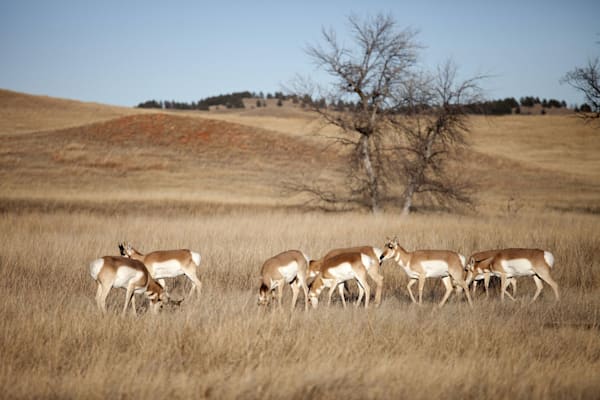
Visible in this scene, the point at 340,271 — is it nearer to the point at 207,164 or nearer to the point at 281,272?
the point at 281,272

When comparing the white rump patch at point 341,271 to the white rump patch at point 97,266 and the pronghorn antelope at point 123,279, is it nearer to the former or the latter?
the pronghorn antelope at point 123,279

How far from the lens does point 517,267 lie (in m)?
11.5

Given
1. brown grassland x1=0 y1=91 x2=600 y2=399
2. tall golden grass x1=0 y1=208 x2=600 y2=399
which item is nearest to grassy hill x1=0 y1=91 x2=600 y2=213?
brown grassland x1=0 y1=91 x2=600 y2=399

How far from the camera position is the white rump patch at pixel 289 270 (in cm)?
1067

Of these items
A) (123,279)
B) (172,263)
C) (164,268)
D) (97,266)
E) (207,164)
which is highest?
(97,266)

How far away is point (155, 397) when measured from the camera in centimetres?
579

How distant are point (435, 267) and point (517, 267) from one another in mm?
1743

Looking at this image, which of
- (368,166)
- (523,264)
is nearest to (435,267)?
(523,264)

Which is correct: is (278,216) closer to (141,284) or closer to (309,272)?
(309,272)

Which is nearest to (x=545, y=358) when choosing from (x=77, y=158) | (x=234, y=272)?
(x=234, y=272)

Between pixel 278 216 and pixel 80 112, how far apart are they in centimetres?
6792

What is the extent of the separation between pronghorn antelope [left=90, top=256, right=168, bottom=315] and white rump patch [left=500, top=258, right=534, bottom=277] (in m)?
7.09

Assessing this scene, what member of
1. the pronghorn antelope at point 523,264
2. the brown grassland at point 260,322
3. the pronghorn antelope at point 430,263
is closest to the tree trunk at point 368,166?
the brown grassland at point 260,322

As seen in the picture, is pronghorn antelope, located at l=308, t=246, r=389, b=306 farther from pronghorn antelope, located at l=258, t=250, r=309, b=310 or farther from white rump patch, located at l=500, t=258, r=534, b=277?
white rump patch, located at l=500, t=258, r=534, b=277
